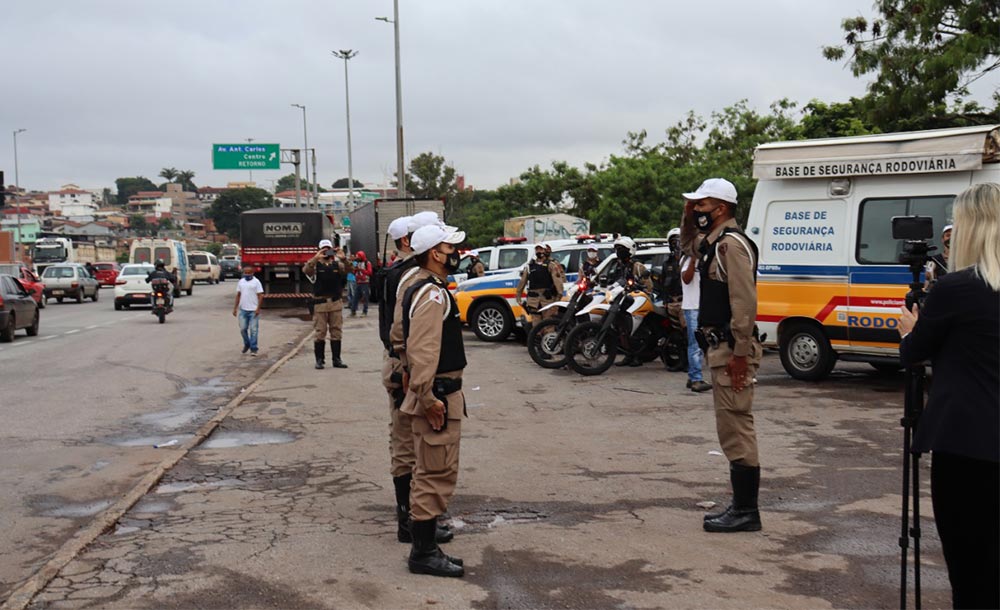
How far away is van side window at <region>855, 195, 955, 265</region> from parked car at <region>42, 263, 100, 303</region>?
34.4 meters

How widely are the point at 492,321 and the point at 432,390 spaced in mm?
13635

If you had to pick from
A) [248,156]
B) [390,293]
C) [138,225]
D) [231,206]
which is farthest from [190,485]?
[138,225]

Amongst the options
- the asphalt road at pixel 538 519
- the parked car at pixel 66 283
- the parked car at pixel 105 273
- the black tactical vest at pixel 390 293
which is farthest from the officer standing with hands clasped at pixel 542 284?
the parked car at pixel 105 273

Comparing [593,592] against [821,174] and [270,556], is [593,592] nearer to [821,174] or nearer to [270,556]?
[270,556]

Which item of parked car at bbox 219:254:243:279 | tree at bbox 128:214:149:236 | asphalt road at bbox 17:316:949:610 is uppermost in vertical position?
tree at bbox 128:214:149:236

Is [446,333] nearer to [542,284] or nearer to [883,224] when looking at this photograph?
[883,224]

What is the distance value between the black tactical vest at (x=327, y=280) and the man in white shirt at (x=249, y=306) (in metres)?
2.99

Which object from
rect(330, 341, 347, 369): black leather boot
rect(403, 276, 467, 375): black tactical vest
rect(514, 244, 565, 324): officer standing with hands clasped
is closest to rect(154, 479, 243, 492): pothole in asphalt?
rect(403, 276, 467, 375): black tactical vest

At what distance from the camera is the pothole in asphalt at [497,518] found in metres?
6.22

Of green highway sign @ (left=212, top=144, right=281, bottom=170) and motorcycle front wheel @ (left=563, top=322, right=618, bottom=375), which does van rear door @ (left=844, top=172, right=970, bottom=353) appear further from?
green highway sign @ (left=212, top=144, right=281, bottom=170)

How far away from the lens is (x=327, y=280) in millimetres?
14656

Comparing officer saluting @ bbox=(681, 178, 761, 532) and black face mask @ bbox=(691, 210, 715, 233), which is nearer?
officer saluting @ bbox=(681, 178, 761, 532)

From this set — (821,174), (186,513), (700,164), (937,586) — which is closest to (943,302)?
(937,586)

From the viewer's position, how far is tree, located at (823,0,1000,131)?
57.4ft
